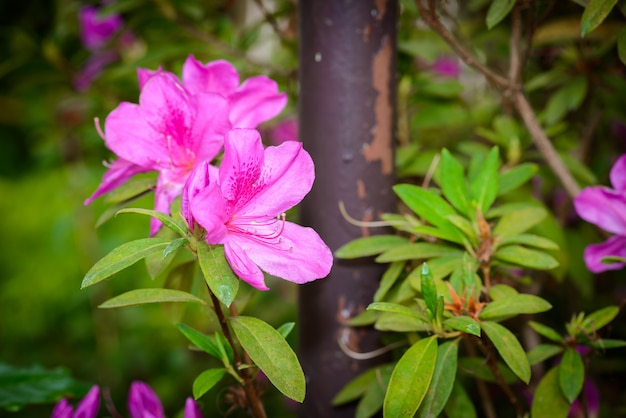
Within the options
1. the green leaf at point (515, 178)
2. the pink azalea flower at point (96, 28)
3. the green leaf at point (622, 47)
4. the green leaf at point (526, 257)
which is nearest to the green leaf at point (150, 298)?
the green leaf at point (526, 257)

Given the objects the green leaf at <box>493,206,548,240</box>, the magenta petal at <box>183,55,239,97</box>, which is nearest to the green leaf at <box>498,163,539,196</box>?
the green leaf at <box>493,206,548,240</box>

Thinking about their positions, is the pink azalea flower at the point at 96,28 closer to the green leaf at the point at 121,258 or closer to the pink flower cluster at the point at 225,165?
the pink flower cluster at the point at 225,165

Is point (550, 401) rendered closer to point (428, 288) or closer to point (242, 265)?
point (428, 288)

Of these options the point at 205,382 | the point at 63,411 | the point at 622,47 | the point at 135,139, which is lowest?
the point at 63,411

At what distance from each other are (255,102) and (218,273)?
0.28 m

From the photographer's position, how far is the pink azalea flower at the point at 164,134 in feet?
2.31

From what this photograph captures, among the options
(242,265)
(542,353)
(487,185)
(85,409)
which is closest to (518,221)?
(487,185)

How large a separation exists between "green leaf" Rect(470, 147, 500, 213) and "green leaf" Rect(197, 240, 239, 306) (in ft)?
1.20

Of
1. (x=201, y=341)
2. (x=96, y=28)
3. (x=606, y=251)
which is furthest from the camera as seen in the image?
(x=96, y=28)

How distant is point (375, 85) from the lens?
2.85 feet

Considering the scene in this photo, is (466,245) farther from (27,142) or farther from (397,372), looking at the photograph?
(27,142)

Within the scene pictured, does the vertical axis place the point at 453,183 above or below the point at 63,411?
above

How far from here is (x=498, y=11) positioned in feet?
2.65

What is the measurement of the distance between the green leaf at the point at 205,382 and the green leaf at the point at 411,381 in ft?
0.61
